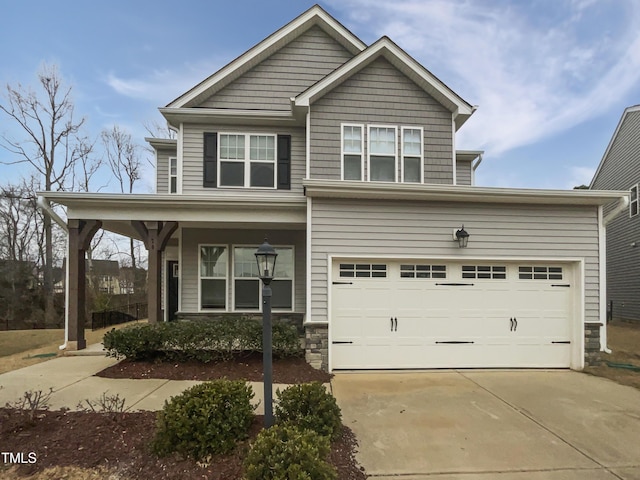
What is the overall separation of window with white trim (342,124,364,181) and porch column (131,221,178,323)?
4.16m

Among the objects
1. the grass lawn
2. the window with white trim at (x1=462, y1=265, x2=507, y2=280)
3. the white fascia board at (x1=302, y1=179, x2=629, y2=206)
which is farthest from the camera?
the grass lawn

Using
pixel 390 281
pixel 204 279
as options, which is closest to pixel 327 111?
pixel 390 281

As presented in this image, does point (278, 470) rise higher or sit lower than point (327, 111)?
lower

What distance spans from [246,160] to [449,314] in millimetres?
6116

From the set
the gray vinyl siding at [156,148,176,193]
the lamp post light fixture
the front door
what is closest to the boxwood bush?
the lamp post light fixture

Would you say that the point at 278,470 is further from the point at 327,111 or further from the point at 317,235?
the point at 327,111

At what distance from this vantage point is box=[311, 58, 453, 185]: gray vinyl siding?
8.81 meters

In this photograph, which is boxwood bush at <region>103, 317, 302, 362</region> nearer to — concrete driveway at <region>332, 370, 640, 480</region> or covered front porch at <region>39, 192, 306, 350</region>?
covered front porch at <region>39, 192, 306, 350</region>

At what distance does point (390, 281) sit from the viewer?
274 inches

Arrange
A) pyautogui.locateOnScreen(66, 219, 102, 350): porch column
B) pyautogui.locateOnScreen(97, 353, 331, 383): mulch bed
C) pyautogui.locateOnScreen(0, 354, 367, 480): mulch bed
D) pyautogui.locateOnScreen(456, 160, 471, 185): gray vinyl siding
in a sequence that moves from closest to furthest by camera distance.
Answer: pyautogui.locateOnScreen(0, 354, 367, 480): mulch bed
pyautogui.locateOnScreen(97, 353, 331, 383): mulch bed
pyautogui.locateOnScreen(66, 219, 102, 350): porch column
pyautogui.locateOnScreen(456, 160, 471, 185): gray vinyl siding

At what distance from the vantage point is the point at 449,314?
7.00 meters

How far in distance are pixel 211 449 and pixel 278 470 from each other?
93 cm

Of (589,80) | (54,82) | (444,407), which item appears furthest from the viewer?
(54,82)

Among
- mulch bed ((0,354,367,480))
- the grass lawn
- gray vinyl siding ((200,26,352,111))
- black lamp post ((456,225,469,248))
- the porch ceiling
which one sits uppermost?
gray vinyl siding ((200,26,352,111))
